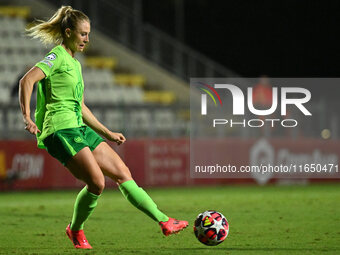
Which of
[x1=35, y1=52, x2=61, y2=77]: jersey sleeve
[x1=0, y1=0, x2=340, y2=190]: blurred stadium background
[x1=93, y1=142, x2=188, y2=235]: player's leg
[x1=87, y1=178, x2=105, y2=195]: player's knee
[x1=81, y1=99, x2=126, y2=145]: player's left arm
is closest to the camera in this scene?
[x1=35, y1=52, x2=61, y2=77]: jersey sleeve

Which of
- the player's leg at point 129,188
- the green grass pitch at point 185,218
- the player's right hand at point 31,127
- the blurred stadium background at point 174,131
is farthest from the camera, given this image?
the blurred stadium background at point 174,131

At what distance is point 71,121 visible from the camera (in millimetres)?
6949

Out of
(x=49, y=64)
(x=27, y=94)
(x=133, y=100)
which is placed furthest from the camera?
(x=133, y=100)

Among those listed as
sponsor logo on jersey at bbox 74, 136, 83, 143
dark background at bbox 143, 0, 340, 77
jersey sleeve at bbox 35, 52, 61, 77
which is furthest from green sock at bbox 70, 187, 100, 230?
dark background at bbox 143, 0, 340, 77

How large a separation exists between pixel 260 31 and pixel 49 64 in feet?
71.7

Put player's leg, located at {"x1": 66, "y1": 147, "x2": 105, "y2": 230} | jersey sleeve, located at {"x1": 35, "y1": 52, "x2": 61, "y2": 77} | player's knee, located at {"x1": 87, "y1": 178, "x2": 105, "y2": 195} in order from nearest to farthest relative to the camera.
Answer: jersey sleeve, located at {"x1": 35, "y1": 52, "x2": 61, "y2": 77}
player's leg, located at {"x1": 66, "y1": 147, "x2": 105, "y2": 230}
player's knee, located at {"x1": 87, "y1": 178, "x2": 105, "y2": 195}

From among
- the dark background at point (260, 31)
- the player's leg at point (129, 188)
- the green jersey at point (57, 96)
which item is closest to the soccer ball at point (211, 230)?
the player's leg at point (129, 188)

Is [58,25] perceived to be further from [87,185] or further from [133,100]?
Result: [133,100]

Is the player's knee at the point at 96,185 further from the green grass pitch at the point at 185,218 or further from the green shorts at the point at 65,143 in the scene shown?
the green grass pitch at the point at 185,218

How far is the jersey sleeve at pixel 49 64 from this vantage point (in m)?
6.75

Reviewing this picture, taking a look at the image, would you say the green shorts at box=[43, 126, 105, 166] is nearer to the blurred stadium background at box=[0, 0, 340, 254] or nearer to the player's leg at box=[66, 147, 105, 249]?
the player's leg at box=[66, 147, 105, 249]

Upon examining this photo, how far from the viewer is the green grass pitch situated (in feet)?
24.7

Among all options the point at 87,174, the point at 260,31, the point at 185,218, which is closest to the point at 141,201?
the point at 87,174

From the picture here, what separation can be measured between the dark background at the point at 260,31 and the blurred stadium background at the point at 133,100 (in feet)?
2.07
